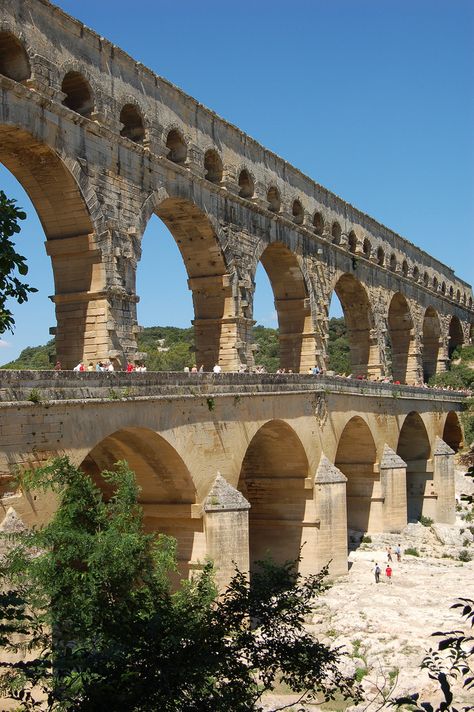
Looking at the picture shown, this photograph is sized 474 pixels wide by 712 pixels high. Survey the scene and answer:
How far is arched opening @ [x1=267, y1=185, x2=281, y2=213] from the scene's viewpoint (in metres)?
28.7

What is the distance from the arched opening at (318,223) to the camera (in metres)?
32.5

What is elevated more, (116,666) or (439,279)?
(439,279)

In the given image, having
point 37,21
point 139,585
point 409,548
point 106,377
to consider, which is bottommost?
point 409,548

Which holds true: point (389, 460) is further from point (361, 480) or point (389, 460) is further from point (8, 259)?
point (8, 259)

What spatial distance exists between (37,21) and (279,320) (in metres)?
16.2

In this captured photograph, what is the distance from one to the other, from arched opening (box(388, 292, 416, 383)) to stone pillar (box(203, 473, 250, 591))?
2740 centimetres

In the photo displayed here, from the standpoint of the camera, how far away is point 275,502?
23891 millimetres

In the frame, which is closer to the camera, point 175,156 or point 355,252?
point 175,156

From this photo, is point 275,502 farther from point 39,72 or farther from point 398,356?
point 398,356

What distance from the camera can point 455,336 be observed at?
2272 inches

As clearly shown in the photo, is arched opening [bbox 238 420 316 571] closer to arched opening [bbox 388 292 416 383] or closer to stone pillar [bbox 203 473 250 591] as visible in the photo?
stone pillar [bbox 203 473 250 591]

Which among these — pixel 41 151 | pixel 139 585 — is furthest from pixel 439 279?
pixel 139 585

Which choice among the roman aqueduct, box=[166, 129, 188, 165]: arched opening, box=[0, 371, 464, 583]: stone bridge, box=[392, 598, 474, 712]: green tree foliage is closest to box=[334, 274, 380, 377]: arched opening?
the roman aqueduct

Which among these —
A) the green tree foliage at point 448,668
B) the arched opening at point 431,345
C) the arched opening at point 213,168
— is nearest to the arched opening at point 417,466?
the arched opening at point 213,168
